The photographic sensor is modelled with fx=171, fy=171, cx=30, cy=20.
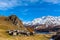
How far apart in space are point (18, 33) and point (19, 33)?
1.34m

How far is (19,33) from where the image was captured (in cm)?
11688

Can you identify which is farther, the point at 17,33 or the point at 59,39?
the point at 17,33

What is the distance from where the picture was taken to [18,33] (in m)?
116

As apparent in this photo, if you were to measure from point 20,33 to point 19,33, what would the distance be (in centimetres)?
86

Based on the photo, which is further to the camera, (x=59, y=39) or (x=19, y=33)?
(x=19, y=33)

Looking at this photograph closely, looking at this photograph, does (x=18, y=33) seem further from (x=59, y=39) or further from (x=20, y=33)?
(x=59, y=39)

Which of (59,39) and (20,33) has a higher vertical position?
(20,33)

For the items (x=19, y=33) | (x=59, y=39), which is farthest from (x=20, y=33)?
(x=59, y=39)

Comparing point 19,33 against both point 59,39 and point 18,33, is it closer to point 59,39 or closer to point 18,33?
point 18,33

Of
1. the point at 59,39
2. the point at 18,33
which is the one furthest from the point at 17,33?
the point at 59,39

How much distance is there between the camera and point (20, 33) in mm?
117438

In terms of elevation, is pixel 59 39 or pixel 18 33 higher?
pixel 18 33

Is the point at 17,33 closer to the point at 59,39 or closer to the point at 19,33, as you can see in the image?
the point at 19,33

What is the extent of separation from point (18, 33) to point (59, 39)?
1228 inches
